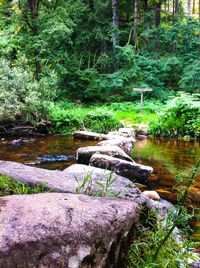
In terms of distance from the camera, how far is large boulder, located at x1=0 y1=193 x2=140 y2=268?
196cm

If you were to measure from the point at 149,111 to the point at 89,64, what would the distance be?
599cm

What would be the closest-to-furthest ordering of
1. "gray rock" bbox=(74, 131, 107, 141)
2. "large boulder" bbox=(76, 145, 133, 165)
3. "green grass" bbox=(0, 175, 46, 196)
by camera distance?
"green grass" bbox=(0, 175, 46, 196) → "large boulder" bbox=(76, 145, 133, 165) → "gray rock" bbox=(74, 131, 107, 141)

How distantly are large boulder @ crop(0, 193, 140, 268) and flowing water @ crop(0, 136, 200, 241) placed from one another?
10.7ft

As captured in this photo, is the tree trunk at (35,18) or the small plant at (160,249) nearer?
the small plant at (160,249)

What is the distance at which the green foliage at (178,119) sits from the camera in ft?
41.9

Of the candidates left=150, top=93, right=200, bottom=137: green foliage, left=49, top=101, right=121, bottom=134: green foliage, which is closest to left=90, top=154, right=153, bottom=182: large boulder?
left=150, top=93, right=200, bottom=137: green foliage

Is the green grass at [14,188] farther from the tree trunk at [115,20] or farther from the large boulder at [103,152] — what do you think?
the tree trunk at [115,20]

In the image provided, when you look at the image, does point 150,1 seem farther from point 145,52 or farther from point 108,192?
point 108,192

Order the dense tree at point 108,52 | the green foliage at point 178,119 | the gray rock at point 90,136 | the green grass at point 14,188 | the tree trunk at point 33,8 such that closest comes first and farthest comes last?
the green grass at point 14,188 → the gray rock at point 90,136 → the green foliage at point 178,119 → the tree trunk at point 33,8 → the dense tree at point 108,52

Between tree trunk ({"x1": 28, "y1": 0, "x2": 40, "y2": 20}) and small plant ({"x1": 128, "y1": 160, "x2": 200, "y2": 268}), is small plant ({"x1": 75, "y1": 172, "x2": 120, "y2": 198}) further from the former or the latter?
tree trunk ({"x1": 28, "y1": 0, "x2": 40, "y2": 20})

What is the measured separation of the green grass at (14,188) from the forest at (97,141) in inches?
0.6

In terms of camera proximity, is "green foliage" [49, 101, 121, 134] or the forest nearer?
the forest

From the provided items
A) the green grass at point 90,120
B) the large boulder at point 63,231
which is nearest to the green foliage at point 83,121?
the green grass at point 90,120

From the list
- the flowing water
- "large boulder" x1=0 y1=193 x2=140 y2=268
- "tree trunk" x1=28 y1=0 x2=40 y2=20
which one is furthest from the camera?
"tree trunk" x1=28 y1=0 x2=40 y2=20
